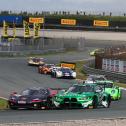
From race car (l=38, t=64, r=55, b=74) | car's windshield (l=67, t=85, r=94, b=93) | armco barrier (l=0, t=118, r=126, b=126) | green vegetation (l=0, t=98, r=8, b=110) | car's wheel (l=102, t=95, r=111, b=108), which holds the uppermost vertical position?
armco barrier (l=0, t=118, r=126, b=126)

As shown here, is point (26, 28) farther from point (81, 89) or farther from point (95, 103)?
point (95, 103)

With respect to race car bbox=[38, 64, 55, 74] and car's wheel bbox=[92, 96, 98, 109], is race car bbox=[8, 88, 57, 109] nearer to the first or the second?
car's wheel bbox=[92, 96, 98, 109]

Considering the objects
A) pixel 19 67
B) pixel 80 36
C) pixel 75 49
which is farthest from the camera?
pixel 80 36

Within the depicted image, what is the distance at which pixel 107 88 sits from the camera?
32812mm

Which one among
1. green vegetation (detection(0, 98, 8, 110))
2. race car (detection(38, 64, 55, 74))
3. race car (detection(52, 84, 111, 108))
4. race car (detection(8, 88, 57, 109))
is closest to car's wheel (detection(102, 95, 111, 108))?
race car (detection(52, 84, 111, 108))

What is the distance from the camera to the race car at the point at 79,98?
26.0m

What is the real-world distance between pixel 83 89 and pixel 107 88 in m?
6.25

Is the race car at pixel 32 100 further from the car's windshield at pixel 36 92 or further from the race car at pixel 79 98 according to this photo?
the race car at pixel 79 98

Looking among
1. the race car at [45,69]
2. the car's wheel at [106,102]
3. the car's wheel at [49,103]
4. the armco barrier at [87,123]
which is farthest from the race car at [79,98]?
the race car at [45,69]

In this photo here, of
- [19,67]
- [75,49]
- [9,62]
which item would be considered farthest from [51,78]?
[75,49]

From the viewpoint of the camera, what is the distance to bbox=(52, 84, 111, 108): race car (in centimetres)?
2597

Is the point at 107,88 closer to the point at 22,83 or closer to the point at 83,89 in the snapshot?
the point at 83,89

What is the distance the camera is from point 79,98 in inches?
1020

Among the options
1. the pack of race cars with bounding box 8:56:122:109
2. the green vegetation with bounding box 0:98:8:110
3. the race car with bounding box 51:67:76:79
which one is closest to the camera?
the pack of race cars with bounding box 8:56:122:109
